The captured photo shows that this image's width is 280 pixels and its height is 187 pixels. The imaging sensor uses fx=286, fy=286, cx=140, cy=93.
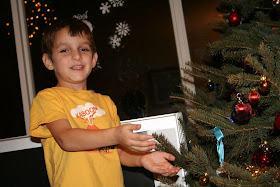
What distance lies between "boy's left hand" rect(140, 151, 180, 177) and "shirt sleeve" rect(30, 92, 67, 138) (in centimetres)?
34

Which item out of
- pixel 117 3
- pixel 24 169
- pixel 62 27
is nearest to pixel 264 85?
pixel 62 27

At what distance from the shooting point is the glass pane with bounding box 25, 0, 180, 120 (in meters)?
2.32

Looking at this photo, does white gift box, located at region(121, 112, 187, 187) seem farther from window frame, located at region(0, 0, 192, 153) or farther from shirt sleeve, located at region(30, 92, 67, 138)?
window frame, located at region(0, 0, 192, 153)

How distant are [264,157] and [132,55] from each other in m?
1.59

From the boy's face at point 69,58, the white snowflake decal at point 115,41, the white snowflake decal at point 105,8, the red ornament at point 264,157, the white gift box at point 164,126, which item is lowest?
the red ornament at point 264,157

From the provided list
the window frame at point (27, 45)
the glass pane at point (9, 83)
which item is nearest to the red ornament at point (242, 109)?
the window frame at point (27, 45)

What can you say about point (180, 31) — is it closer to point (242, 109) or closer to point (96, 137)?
point (242, 109)

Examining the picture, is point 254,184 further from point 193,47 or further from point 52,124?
point 193,47

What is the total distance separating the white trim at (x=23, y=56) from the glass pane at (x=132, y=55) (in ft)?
0.17

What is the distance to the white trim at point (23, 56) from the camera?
7.55 feet

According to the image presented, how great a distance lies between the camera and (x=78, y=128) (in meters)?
0.93

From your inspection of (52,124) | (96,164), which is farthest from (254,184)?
(52,124)

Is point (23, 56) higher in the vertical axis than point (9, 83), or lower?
higher

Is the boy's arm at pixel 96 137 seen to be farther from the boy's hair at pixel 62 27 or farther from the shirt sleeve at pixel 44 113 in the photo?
the boy's hair at pixel 62 27
